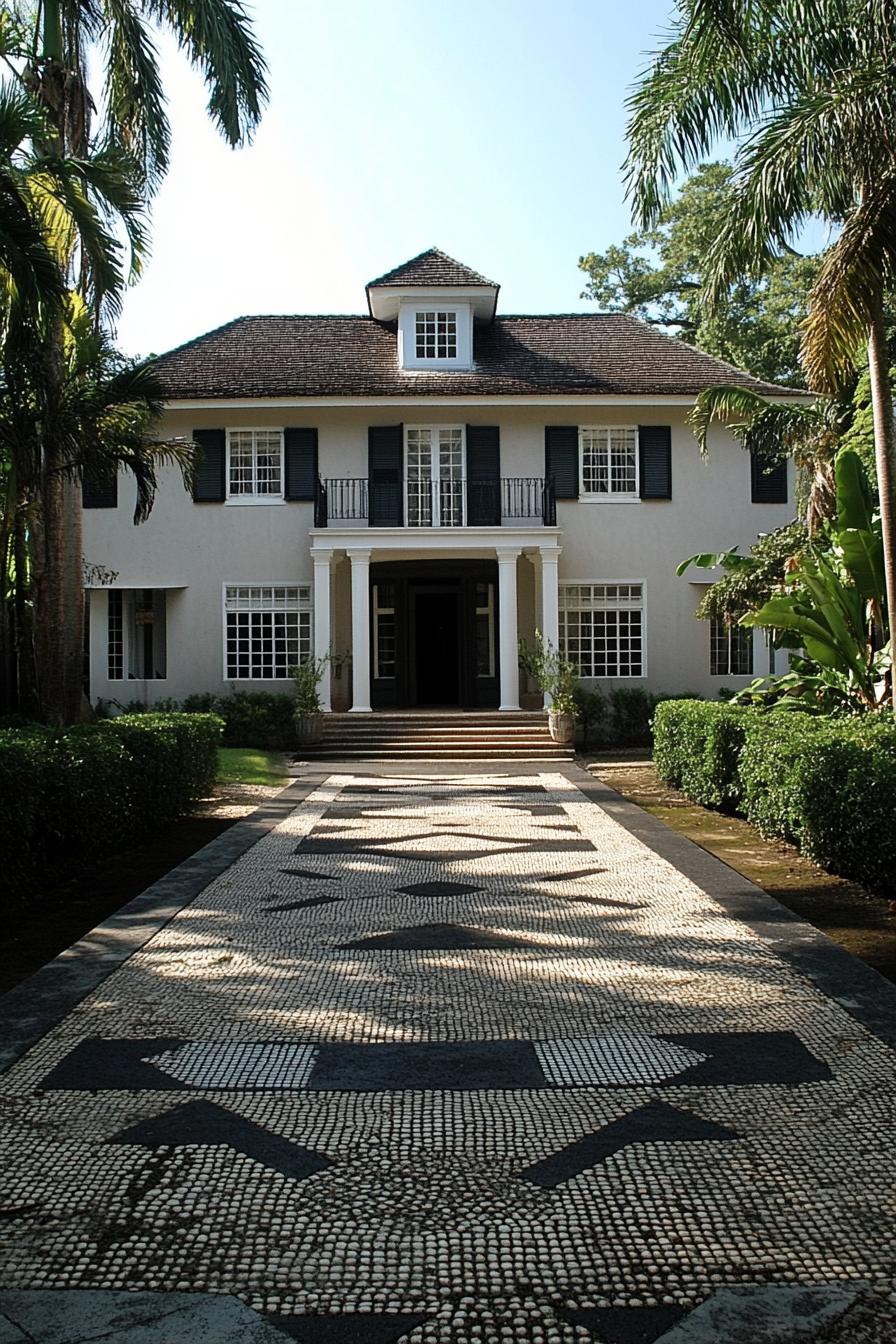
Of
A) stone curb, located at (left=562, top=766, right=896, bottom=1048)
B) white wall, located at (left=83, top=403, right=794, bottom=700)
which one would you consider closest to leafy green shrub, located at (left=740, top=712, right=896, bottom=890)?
stone curb, located at (left=562, top=766, right=896, bottom=1048)

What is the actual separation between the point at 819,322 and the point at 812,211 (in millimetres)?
1417

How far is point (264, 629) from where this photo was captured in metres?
22.4

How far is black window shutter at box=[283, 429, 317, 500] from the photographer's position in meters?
22.1

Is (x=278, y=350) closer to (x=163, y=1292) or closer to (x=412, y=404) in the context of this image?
(x=412, y=404)

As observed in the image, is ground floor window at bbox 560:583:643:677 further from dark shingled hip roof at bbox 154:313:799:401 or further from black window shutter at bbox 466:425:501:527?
dark shingled hip roof at bbox 154:313:799:401

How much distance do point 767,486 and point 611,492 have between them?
2.92 metres

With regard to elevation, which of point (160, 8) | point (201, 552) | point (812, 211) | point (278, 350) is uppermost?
point (160, 8)

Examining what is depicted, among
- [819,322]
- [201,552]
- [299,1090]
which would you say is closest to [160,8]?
[201,552]

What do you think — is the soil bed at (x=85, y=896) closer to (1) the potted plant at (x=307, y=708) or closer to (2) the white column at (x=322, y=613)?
(1) the potted plant at (x=307, y=708)

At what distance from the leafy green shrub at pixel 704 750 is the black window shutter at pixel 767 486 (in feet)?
30.2

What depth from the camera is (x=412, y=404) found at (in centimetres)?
2161

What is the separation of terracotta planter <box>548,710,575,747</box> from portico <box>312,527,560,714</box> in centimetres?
145

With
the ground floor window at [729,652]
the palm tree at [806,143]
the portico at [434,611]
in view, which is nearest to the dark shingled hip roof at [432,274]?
the portico at [434,611]

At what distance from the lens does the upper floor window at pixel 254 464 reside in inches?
877
